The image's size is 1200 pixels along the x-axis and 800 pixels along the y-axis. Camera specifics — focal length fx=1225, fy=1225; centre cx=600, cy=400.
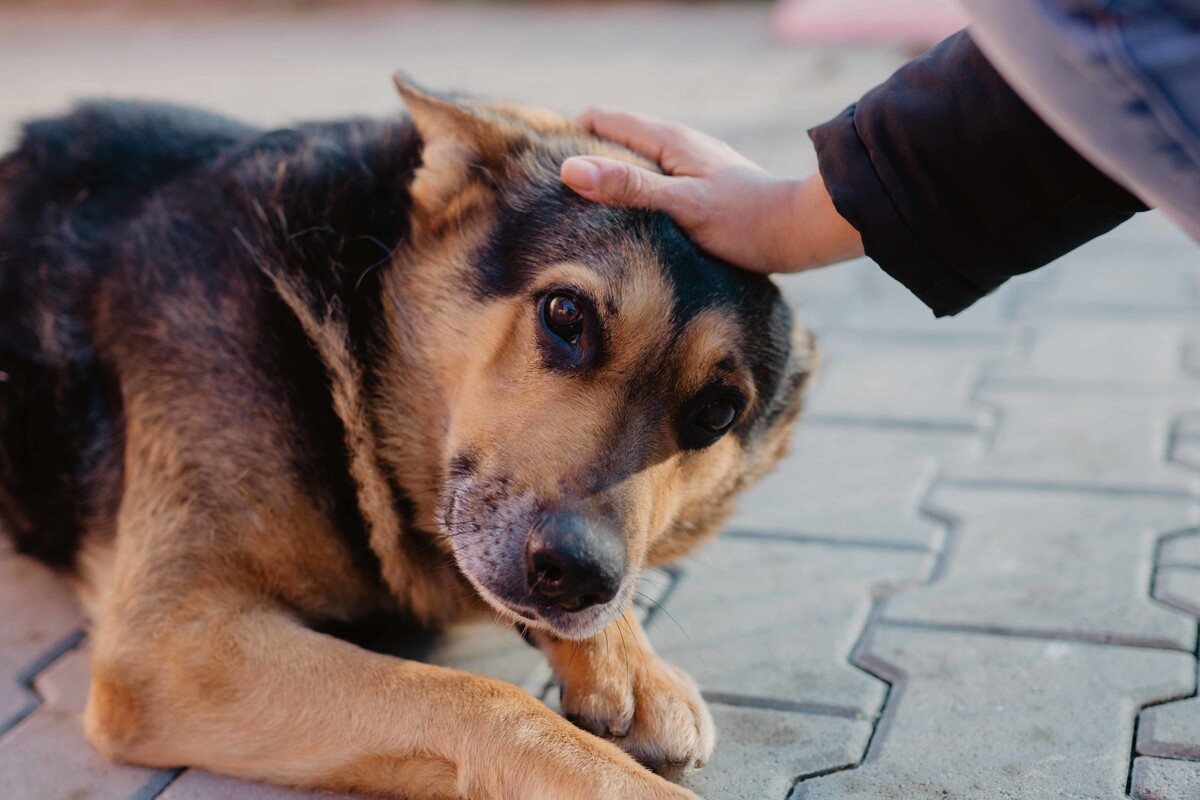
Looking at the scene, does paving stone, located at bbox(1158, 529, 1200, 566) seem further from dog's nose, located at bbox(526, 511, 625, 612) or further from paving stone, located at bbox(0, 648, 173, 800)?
paving stone, located at bbox(0, 648, 173, 800)

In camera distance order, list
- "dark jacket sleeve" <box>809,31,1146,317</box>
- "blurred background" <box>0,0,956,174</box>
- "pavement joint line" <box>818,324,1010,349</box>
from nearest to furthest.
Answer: "dark jacket sleeve" <box>809,31,1146,317</box>, "pavement joint line" <box>818,324,1010,349</box>, "blurred background" <box>0,0,956,174</box>

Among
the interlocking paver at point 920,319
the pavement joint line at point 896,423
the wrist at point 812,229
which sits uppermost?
the wrist at point 812,229

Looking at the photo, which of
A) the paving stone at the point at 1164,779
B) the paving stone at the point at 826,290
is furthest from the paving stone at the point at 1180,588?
the paving stone at the point at 826,290

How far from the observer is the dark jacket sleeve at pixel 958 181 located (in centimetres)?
219

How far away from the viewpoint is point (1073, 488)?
372 cm

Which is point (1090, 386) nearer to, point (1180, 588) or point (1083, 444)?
point (1083, 444)

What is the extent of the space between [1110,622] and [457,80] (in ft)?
27.0

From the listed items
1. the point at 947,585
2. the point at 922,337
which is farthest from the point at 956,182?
the point at 922,337

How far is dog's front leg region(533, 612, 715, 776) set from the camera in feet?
8.24

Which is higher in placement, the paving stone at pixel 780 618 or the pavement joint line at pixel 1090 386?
the paving stone at pixel 780 618

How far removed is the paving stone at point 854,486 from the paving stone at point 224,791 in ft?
4.57

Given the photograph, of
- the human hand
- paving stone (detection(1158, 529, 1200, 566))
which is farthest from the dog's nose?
paving stone (detection(1158, 529, 1200, 566))

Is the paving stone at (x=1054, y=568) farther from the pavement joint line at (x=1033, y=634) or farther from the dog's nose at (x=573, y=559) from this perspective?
the dog's nose at (x=573, y=559)

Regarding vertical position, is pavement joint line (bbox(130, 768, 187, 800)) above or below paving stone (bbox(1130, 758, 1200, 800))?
above
